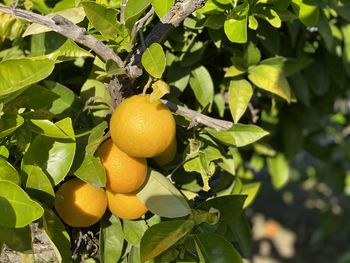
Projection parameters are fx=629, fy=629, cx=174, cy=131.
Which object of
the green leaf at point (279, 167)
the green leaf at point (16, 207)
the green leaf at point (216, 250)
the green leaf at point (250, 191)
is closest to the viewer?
the green leaf at point (16, 207)

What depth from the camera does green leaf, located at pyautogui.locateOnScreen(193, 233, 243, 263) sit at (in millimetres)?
785

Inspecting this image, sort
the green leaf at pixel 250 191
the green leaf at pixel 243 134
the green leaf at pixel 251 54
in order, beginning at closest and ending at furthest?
the green leaf at pixel 243 134 < the green leaf at pixel 251 54 < the green leaf at pixel 250 191

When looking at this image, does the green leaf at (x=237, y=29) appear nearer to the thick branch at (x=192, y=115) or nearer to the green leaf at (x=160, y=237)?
the thick branch at (x=192, y=115)

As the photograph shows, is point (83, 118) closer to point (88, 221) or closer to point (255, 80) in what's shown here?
point (88, 221)

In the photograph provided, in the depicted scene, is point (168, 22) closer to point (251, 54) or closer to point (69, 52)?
point (69, 52)

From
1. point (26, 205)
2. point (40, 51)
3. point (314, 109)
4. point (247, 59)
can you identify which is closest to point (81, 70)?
point (40, 51)

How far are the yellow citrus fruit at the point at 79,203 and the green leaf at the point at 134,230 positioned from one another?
57 millimetres

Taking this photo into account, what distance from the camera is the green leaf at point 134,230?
85 centimetres

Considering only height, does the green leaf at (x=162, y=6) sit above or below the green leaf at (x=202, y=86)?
above

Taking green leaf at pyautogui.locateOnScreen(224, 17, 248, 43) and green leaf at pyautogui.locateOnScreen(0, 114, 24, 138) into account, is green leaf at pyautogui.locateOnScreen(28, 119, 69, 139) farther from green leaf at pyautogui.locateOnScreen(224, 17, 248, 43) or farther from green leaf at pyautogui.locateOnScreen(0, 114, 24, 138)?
green leaf at pyautogui.locateOnScreen(224, 17, 248, 43)

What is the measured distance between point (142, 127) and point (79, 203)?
131mm

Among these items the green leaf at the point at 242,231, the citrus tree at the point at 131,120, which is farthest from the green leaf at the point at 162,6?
the green leaf at the point at 242,231

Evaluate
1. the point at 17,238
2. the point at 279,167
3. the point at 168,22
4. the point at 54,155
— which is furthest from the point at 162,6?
the point at 279,167

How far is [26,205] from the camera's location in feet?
2.25
